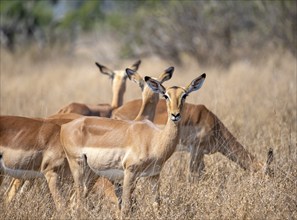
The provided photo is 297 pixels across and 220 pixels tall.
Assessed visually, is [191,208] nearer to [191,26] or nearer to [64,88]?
[64,88]

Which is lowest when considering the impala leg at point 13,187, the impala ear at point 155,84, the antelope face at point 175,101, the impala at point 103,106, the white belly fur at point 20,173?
the impala leg at point 13,187

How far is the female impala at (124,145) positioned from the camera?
5.58m

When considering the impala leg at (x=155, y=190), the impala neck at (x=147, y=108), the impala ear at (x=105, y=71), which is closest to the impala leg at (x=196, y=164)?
the impala neck at (x=147, y=108)

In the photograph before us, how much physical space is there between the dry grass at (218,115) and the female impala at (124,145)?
21 centimetres

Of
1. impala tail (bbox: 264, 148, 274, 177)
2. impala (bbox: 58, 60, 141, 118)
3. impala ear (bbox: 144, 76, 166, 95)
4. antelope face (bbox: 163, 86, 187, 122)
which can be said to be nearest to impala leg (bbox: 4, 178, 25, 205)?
impala ear (bbox: 144, 76, 166, 95)

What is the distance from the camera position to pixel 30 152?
5793mm

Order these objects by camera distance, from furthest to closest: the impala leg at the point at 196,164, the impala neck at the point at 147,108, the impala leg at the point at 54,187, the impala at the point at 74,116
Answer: the impala neck at the point at 147,108 < the impala leg at the point at 196,164 < the impala at the point at 74,116 < the impala leg at the point at 54,187

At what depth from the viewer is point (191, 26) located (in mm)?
18234

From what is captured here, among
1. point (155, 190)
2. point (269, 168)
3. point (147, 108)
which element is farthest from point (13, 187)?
point (269, 168)

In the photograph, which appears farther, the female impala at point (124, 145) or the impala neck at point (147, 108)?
the impala neck at point (147, 108)

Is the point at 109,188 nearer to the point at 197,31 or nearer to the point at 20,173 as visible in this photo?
the point at 20,173

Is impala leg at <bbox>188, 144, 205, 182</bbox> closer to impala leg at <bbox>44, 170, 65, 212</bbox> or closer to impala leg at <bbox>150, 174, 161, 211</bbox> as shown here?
impala leg at <bbox>150, 174, 161, 211</bbox>

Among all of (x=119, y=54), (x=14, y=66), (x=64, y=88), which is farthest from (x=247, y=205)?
(x=119, y=54)

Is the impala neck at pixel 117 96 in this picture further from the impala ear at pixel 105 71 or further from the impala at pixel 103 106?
the impala ear at pixel 105 71
